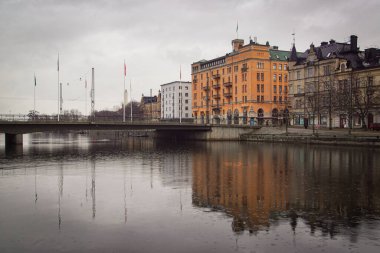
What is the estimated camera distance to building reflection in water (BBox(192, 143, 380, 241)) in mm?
19216

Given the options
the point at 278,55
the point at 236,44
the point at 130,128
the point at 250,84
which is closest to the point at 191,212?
the point at 130,128

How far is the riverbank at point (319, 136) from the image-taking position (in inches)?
2865

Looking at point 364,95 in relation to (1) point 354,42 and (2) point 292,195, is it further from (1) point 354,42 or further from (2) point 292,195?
(2) point 292,195

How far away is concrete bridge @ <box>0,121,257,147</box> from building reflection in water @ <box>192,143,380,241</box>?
5124 centimetres

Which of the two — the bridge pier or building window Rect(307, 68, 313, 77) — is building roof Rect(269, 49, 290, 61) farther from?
the bridge pier

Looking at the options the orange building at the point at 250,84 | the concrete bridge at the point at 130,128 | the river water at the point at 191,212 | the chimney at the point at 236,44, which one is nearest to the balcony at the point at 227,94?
the orange building at the point at 250,84

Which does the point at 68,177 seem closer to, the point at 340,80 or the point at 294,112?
the point at 340,80

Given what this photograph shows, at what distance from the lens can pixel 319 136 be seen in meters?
82.6

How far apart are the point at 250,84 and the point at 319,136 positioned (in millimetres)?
48022

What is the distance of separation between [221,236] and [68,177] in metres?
21.9

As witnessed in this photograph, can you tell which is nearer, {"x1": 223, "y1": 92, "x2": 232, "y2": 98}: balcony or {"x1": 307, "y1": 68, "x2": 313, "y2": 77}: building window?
{"x1": 307, "y1": 68, "x2": 313, "y2": 77}: building window

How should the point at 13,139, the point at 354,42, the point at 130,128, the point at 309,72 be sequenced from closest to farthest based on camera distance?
the point at 13,139, the point at 130,128, the point at 354,42, the point at 309,72

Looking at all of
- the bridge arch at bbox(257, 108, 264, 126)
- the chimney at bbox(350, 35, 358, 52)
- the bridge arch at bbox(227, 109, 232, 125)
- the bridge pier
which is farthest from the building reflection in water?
the bridge arch at bbox(227, 109, 232, 125)

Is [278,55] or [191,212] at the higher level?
[278,55]
